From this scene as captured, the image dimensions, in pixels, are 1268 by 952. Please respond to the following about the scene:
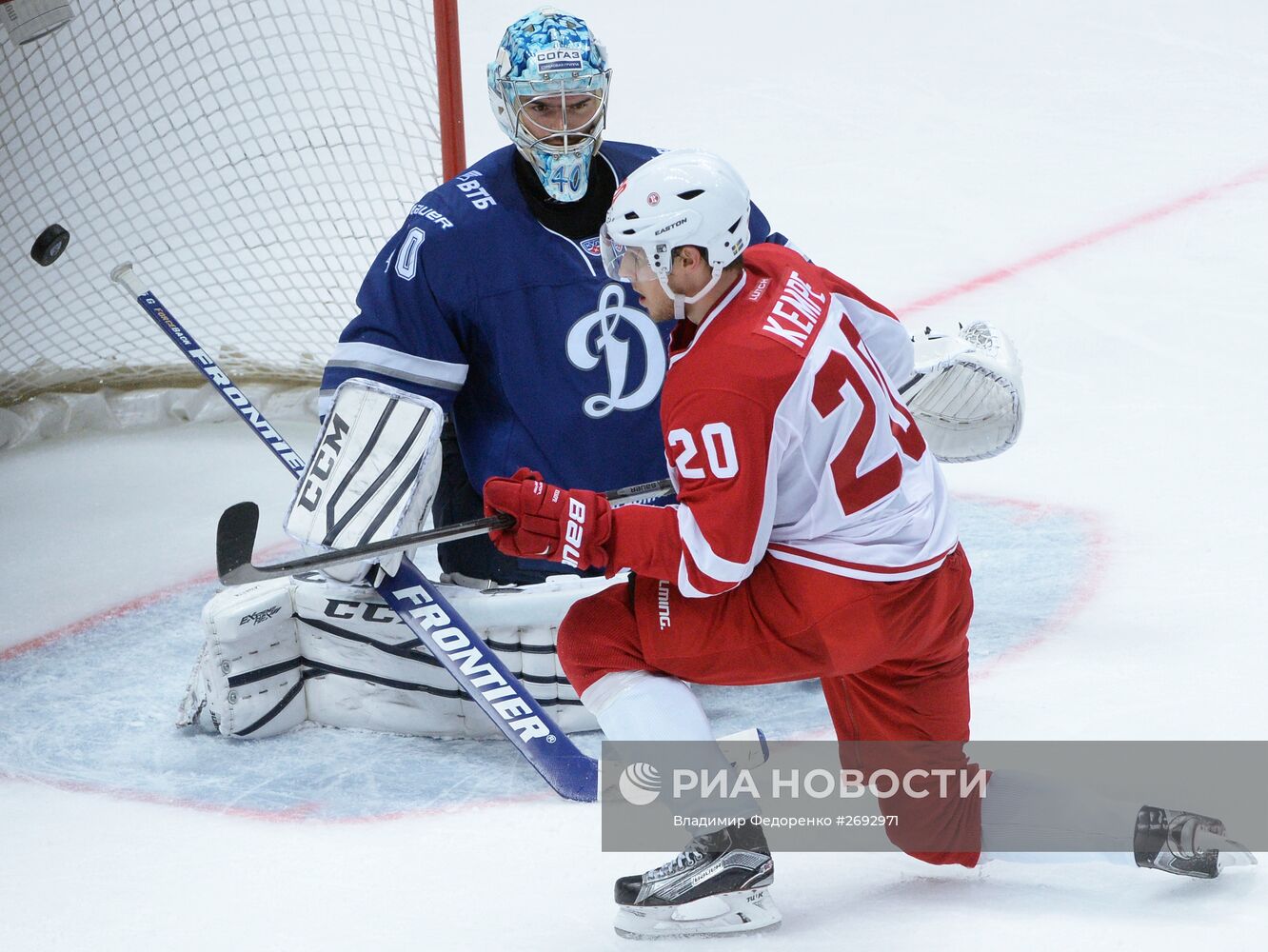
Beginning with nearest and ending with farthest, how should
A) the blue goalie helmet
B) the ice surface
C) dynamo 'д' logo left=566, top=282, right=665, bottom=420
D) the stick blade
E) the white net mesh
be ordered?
the ice surface, the stick blade, the blue goalie helmet, dynamo 'д' logo left=566, top=282, right=665, bottom=420, the white net mesh

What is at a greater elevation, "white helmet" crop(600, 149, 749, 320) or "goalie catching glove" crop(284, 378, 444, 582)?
"white helmet" crop(600, 149, 749, 320)

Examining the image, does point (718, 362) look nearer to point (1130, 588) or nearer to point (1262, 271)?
point (1130, 588)

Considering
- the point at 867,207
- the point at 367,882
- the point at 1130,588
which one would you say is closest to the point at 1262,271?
the point at 867,207

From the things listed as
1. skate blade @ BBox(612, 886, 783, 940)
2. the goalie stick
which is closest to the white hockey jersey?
skate blade @ BBox(612, 886, 783, 940)

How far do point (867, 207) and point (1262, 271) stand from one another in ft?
3.92

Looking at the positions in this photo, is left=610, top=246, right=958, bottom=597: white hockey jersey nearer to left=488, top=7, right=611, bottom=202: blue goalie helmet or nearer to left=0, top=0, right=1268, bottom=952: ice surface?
left=0, top=0, right=1268, bottom=952: ice surface

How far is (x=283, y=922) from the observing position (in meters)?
1.93

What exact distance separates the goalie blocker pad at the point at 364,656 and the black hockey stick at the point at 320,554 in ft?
0.68

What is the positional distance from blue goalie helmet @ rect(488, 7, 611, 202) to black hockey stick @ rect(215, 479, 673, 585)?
0.54 m

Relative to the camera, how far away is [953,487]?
349cm

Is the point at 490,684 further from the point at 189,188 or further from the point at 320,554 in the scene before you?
the point at 189,188

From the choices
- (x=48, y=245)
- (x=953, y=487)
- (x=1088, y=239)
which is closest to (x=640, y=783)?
(x=953, y=487)

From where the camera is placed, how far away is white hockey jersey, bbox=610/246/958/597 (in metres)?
1.70

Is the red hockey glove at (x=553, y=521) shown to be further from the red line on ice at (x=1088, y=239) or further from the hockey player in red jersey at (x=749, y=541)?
the red line on ice at (x=1088, y=239)
